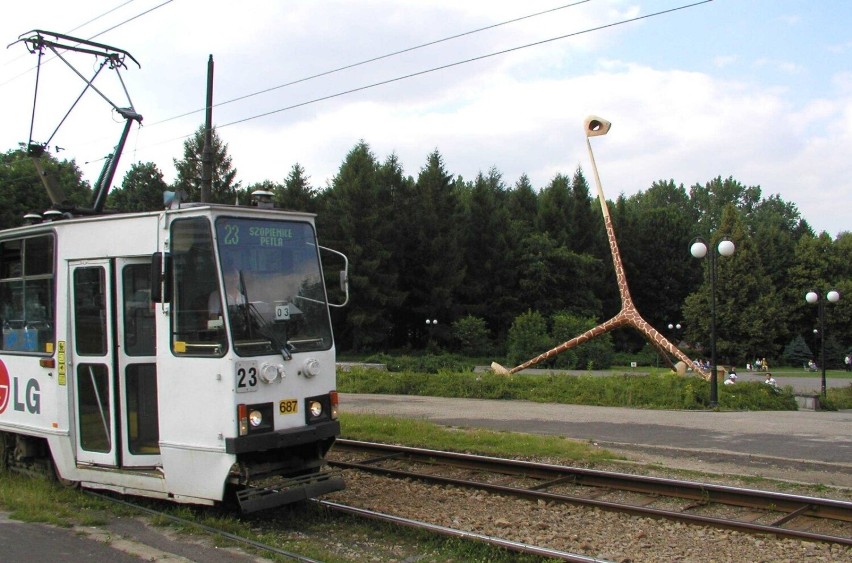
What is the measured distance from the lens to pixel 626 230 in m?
82.8

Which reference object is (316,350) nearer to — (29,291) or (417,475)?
(417,475)

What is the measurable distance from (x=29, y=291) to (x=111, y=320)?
70.8 inches

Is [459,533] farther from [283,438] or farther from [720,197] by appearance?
[720,197]

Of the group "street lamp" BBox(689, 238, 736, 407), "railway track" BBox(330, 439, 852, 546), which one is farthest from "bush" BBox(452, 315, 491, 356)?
"railway track" BBox(330, 439, 852, 546)

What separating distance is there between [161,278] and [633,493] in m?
5.98

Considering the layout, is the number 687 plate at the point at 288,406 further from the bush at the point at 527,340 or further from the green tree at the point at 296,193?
the green tree at the point at 296,193

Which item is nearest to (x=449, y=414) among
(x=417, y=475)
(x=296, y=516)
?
(x=417, y=475)

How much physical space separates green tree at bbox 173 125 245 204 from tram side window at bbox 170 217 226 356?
43.1 meters

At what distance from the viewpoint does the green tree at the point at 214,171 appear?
171ft

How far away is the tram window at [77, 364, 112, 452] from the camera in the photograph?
8.16 meters

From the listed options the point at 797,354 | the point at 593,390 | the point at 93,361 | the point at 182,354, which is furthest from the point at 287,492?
the point at 797,354

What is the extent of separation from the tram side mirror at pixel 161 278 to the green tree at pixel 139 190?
4704 cm

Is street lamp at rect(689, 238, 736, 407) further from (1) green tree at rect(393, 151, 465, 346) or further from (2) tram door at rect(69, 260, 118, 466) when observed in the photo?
(1) green tree at rect(393, 151, 465, 346)

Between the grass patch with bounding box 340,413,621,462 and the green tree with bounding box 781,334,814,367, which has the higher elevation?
the grass patch with bounding box 340,413,621,462
